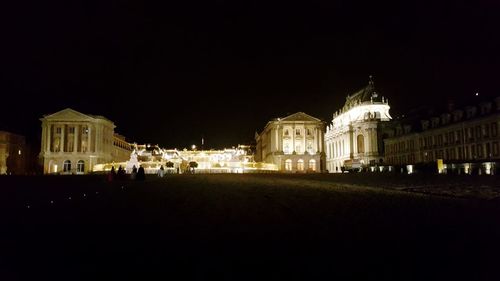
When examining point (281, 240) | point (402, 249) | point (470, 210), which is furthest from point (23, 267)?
point (470, 210)

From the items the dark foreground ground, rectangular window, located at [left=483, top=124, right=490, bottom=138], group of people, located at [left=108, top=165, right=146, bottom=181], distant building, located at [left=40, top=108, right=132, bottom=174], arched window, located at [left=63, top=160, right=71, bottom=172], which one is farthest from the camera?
arched window, located at [left=63, top=160, right=71, bottom=172]

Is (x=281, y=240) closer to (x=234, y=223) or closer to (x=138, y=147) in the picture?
(x=234, y=223)

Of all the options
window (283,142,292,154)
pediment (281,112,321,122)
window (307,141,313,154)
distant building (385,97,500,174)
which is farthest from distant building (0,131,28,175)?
distant building (385,97,500,174)

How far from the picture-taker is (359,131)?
11100 centimetres

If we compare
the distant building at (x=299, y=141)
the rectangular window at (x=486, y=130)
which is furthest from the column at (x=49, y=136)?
the rectangular window at (x=486, y=130)

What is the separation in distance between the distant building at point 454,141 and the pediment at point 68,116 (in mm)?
72505

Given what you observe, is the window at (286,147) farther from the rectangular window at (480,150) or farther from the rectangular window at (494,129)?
the rectangular window at (494,129)

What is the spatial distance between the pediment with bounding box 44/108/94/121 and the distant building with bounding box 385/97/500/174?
72505mm

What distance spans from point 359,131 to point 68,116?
72.2 metres

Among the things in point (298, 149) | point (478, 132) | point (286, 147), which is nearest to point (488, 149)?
point (478, 132)

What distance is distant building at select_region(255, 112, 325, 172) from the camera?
113 metres

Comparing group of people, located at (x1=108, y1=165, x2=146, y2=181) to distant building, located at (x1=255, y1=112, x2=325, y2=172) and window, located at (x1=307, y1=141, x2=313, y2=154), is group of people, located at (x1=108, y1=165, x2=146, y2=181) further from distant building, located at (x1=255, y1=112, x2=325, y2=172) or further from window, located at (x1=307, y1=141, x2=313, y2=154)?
window, located at (x1=307, y1=141, x2=313, y2=154)

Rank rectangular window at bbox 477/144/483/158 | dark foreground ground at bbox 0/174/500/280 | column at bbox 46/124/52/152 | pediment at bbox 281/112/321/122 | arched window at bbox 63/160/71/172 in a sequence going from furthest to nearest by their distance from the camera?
pediment at bbox 281/112/321/122
arched window at bbox 63/160/71/172
column at bbox 46/124/52/152
rectangular window at bbox 477/144/483/158
dark foreground ground at bbox 0/174/500/280

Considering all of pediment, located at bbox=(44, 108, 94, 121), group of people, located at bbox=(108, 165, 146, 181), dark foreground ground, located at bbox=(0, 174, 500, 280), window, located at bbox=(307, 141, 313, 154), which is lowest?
dark foreground ground, located at bbox=(0, 174, 500, 280)
